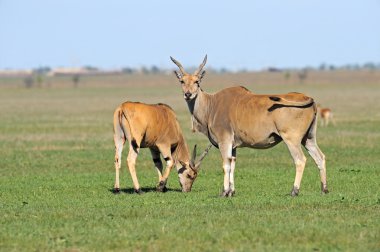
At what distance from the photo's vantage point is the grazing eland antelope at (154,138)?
16828mm

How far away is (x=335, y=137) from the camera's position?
32062mm

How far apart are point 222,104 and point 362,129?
20.4 m

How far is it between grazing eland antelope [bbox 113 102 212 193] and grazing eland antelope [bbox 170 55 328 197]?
36.3 inches

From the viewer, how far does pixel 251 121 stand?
15727 mm

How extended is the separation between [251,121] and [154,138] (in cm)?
246

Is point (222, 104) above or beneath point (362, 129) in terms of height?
above

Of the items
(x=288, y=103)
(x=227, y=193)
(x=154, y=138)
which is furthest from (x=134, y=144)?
(x=288, y=103)

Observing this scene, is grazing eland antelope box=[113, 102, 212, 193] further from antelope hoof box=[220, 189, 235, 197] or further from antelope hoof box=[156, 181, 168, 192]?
antelope hoof box=[220, 189, 235, 197]

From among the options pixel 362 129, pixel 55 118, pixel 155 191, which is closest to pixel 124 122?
pixel 155 191

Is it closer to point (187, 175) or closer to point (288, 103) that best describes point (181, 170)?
point (187, 175)

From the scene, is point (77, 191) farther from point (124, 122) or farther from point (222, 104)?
point (222, 104)

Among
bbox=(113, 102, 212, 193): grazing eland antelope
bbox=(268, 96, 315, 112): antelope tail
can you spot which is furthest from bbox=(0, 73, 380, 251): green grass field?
bbox=(268, 96, 315, 112): antelope tail

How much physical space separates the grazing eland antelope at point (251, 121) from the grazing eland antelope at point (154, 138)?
0.92 meters

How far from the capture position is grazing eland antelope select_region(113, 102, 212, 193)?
16.8 metres
